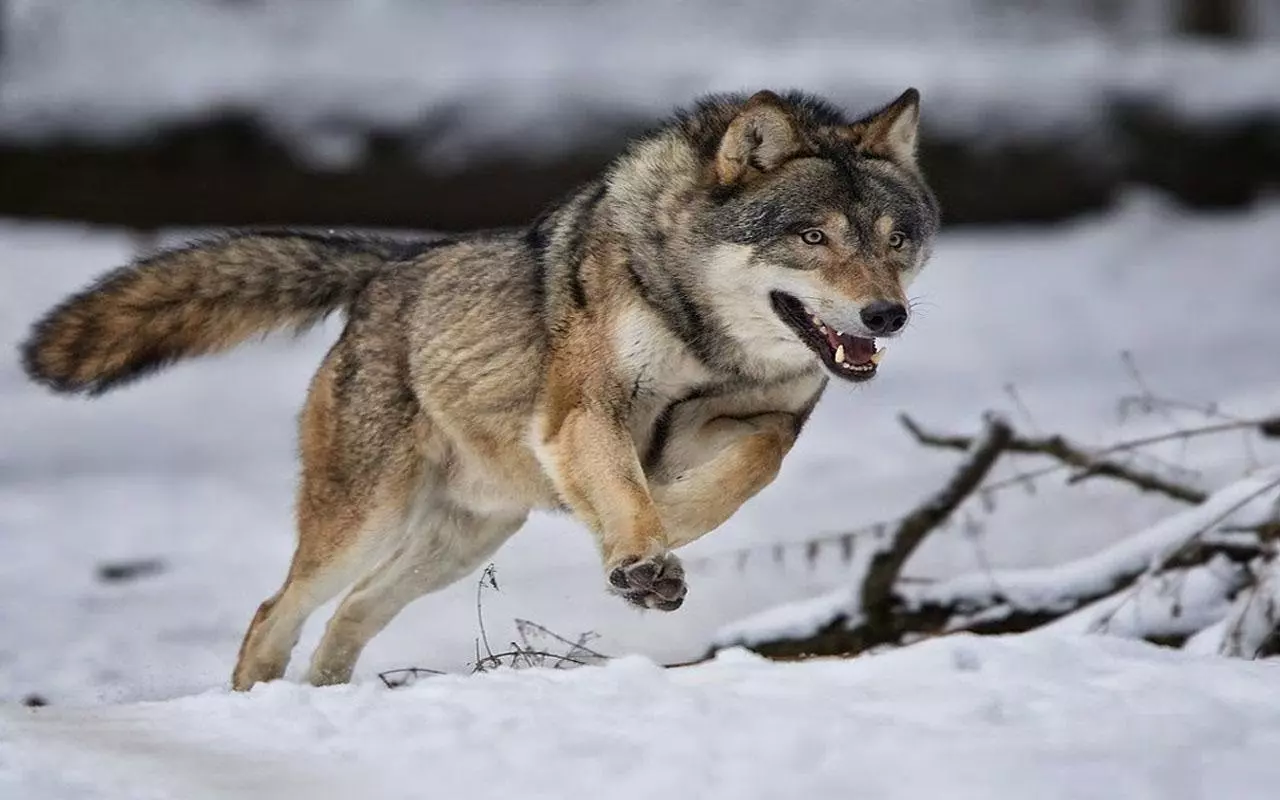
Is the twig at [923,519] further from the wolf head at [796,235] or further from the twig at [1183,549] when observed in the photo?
the wolf head at [796,235]

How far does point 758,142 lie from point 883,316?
2.49ft

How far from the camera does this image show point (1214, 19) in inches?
679

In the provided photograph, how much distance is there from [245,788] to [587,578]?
4735mm

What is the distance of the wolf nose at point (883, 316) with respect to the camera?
4.71 m

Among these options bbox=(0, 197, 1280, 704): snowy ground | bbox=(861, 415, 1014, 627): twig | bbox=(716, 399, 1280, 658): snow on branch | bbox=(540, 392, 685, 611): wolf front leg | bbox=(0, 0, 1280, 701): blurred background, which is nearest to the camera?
bbox=(540, 392, 685, 611): wolf front leg

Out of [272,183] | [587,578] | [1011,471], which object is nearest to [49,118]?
[272,183]

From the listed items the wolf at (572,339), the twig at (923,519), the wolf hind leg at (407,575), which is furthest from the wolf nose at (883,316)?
the wolf hind leg at (407,575)

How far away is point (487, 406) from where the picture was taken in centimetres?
568

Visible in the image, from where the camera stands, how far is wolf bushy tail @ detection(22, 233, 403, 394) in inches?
229

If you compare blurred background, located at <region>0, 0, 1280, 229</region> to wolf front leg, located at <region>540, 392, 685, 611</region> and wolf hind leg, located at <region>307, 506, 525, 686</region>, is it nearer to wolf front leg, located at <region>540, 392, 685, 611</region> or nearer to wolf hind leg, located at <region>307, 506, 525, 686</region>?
wolf hind leg, located at <region>307, 506, 525, 686</region>

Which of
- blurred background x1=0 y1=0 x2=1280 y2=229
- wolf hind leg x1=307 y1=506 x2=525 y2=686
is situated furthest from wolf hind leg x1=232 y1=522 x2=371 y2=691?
blurred background x1=0 y1=0 x2=1280 y2=229

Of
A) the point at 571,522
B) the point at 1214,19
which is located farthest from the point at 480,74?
the point at 1214,19

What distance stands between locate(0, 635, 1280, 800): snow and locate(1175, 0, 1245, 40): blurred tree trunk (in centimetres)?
1449

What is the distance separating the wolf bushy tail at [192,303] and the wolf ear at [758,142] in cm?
162
